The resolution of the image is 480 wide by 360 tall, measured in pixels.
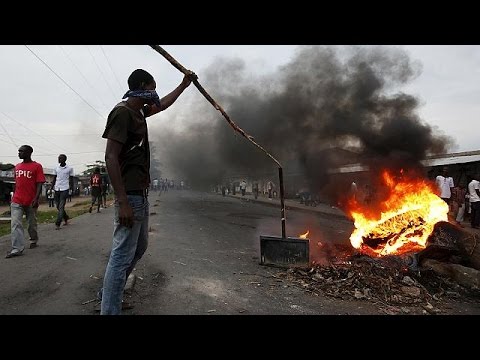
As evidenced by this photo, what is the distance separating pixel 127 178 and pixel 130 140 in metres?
0.30

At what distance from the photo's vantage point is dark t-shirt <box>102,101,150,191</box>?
2361mm

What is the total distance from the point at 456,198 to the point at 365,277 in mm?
8696

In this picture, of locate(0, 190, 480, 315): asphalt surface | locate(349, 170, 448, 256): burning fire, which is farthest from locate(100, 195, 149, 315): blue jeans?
locate(349, 170, 448, 256): burning fire

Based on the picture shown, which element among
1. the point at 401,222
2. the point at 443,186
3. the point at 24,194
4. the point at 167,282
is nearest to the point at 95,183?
the point at 24,194

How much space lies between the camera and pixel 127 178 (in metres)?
2.47

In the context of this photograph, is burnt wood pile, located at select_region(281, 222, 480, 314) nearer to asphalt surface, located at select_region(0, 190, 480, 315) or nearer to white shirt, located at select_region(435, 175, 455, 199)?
asphalt surface, located at select_region(0, 190, 480, 315)

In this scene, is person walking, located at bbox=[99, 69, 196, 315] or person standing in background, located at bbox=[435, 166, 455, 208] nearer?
person walking, located at bbox=[99, 69, 196, 315]

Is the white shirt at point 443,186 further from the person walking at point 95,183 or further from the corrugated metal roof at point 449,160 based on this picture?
the person walking at point 95,183

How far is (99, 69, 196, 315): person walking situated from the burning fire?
152 inches

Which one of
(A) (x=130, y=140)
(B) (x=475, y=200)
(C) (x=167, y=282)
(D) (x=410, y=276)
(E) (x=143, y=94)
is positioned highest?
(E) (x=143, y=94)

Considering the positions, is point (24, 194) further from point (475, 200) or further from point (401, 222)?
point (475, 200)

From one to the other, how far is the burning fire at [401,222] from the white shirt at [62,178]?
6.49 meters

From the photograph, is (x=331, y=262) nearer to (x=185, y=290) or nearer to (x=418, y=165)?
(x=185, y=290)

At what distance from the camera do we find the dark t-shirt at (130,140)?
236 cm
